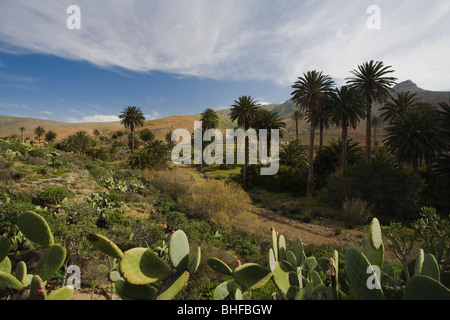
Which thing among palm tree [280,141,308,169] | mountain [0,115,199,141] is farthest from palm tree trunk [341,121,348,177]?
mountain [0,115,199,141]

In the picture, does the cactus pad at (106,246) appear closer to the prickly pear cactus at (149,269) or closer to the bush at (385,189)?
the prickly pear cactus at (149,269)

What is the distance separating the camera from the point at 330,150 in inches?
1080

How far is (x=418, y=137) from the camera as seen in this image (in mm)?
18625

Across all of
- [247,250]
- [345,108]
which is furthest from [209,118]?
[247,250]

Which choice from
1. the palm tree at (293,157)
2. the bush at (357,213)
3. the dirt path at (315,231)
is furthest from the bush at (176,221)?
the palm tree at (293,157)

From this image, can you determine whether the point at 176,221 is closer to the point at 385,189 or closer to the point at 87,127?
the point at 385,189

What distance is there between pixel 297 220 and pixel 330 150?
562 inches

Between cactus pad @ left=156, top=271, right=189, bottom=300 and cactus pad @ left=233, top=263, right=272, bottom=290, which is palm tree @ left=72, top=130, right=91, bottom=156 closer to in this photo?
cactus pad @ left=156, top=271, right=189, bottom=300

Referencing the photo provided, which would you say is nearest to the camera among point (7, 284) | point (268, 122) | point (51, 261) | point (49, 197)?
point (7, 284)

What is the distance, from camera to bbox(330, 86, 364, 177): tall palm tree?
74.4ft

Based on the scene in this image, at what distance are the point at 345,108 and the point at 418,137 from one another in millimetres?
6914

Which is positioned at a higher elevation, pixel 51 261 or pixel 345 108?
pixel 345 108
